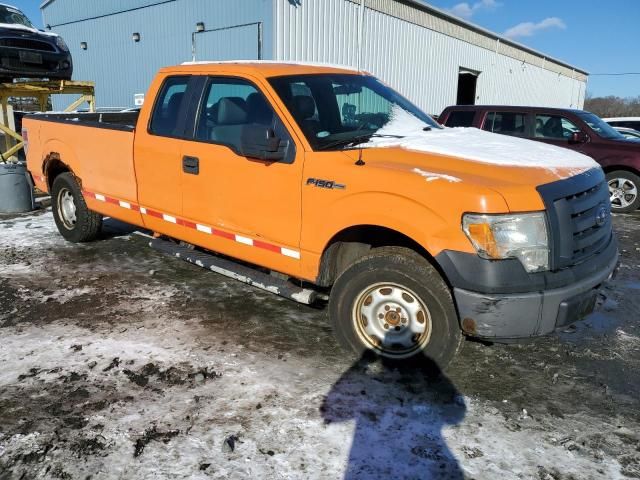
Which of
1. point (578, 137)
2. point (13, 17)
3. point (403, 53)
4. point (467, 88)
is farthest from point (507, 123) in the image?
point (467, 88)

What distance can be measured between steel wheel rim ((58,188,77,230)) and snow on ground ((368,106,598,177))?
4.05 metres

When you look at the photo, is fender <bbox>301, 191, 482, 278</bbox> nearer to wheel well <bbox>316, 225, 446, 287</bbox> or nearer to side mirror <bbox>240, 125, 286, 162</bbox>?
wheel well <bbox>316, 225, 446, 287</bbox>

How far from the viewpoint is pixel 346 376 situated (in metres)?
3.35

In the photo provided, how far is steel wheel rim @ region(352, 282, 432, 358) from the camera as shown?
10.6 feet

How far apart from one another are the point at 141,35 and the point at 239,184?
16.1 meters

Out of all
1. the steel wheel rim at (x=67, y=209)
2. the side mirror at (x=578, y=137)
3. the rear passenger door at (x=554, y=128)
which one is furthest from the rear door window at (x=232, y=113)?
the side mirror at (x=578, y=137)

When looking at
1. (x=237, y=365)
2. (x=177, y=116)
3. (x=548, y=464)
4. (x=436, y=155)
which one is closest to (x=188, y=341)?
(x=237, y=365)

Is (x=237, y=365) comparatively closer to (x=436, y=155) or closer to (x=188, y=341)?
(x=188, y=341)

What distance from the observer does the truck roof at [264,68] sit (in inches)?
157

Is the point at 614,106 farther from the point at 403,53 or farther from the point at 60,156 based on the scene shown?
the point at 60,156

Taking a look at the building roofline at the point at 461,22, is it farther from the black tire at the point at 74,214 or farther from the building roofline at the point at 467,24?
the black tire at the point at 74,214

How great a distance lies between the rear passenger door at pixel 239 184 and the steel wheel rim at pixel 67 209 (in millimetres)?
2509

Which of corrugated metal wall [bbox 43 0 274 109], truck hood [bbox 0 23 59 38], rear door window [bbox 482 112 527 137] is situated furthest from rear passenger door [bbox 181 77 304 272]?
corrugated metal wall [bbox 43 0 274 109]

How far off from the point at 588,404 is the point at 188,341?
272 centimetres
